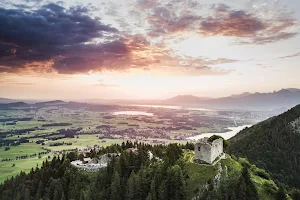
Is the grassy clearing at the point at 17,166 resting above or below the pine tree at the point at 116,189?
below

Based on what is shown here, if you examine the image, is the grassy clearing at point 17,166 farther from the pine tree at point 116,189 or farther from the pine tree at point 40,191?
the pine tree at point 116,189

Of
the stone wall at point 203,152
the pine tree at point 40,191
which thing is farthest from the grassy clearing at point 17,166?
the stone wall at point 203,152

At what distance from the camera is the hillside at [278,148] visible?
364 ft

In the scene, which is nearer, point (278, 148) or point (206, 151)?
point (206, 151)

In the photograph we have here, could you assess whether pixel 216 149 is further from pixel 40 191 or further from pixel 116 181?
pixel 40 191

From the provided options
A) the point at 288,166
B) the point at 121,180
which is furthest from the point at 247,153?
the point at 121,180

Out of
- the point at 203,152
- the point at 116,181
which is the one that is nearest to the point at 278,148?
the point at 203,152

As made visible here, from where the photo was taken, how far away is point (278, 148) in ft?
414

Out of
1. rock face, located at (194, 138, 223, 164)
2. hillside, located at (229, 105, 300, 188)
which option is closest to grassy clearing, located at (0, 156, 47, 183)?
hillside, located at (229, 105, 300, 188)

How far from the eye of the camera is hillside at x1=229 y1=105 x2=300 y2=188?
364 feet

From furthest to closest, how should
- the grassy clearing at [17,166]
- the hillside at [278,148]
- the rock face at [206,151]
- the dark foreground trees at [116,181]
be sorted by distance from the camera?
the grassy clearing at [17,166] → the hillside at [278,148] → the rock face at [206,151] → the dark foreground trees at [116,181]

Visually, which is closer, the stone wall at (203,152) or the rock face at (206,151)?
the rock face at (206,151)

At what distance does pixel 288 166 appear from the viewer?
11450 centimetres

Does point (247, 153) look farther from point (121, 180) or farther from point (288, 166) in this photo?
point (121, 180)
